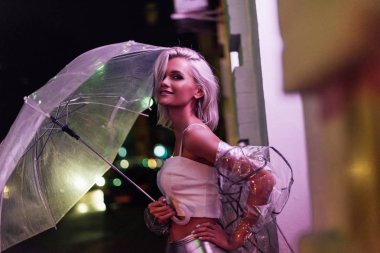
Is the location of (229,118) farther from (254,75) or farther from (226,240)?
(226,240)

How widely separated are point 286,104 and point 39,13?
272 centimetres

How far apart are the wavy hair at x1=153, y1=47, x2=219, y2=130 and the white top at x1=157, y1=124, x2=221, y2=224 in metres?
0.30

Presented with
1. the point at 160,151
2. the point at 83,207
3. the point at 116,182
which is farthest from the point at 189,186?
the point at 83,207

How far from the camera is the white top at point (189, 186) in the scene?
2.31 metres

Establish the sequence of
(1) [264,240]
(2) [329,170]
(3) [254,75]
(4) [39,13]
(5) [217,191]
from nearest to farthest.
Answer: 1. (5) [217,191]
2. (1) [264,240]
3. (2) [329,170]
4. (3) [254,75]
5. (4) [39,13]

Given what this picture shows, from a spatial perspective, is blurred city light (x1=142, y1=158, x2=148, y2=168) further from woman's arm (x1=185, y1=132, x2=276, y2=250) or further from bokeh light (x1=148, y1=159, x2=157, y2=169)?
woman's arm (x1=185, y1=132, x2=276, y2=250)

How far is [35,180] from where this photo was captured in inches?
102

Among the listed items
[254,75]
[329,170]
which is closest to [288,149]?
[329,170]

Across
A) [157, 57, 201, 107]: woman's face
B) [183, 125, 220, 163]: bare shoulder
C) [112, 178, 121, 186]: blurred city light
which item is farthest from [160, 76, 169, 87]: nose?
[112, 178, 121, 186]: blurred city light

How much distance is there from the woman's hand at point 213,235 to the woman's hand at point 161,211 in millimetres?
151

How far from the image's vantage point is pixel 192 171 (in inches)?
91.1

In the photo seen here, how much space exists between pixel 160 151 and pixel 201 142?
7.34 feet

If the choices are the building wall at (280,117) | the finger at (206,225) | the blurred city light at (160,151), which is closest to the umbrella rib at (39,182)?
the finger at (206,225)

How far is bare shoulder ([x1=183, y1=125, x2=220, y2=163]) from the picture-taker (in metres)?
2.23
